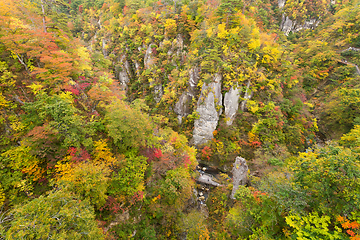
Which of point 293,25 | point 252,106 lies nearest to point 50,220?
point 252,106

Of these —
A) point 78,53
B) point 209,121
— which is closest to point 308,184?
point 209,121

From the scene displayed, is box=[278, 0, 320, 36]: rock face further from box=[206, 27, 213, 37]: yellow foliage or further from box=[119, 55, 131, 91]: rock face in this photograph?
box=[119, 55, 131, 91]: rock face

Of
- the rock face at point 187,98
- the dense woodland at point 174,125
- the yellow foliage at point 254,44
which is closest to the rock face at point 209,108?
the dense woodland at point 174,125

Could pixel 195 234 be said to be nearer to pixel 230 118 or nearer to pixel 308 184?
pixel 308 184

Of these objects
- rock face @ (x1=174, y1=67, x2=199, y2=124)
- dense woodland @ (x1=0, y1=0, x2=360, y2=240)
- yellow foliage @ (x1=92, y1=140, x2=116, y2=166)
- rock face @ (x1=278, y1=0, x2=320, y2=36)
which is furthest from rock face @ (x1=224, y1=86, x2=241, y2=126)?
rock face @ (x1=278, y1=0, x2=320, y2=36)

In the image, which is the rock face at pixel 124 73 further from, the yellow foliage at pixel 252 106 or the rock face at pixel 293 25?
the rock face at pixel 293 25

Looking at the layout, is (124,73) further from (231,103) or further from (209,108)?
(231,103)
